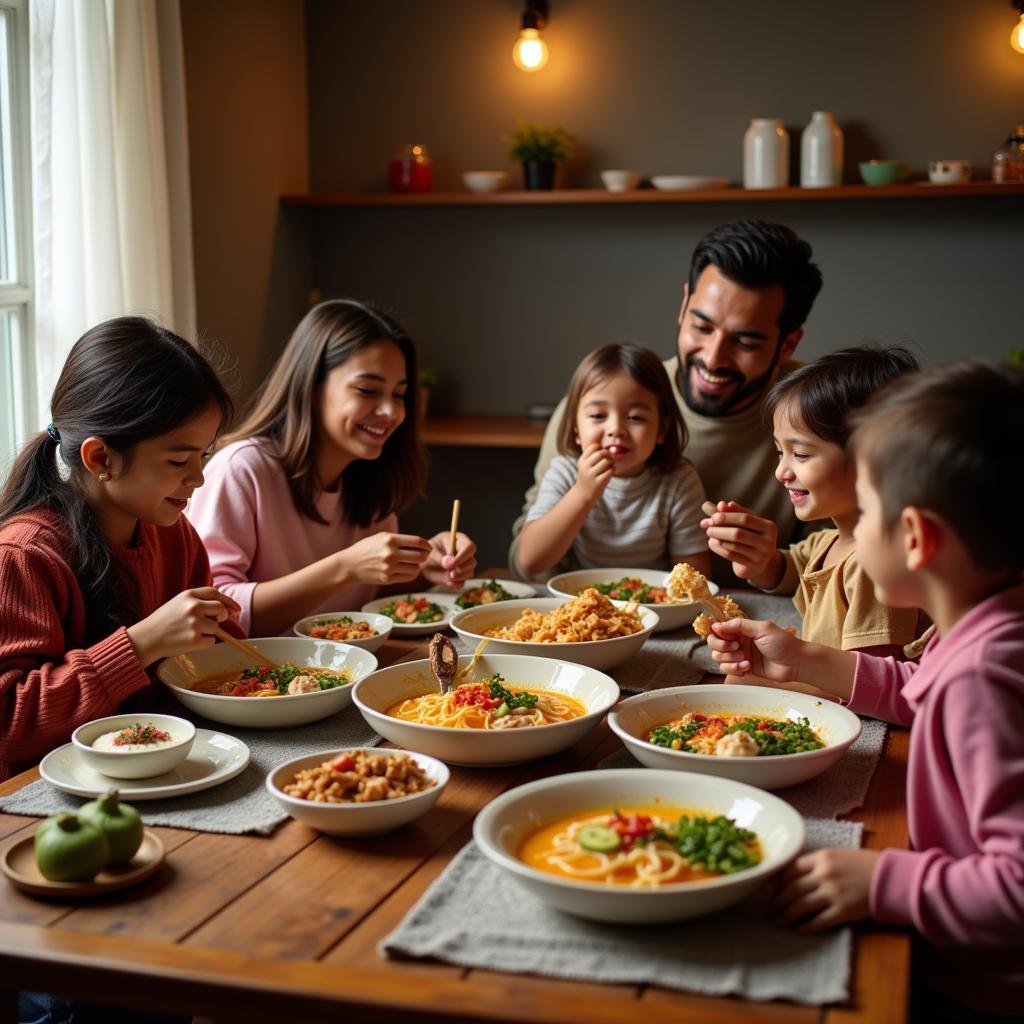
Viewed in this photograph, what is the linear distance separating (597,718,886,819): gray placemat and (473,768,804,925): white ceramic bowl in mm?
155

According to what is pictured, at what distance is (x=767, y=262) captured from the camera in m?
3.07

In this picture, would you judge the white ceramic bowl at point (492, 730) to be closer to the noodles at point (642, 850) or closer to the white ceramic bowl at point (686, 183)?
the noodles at point (642, 850)

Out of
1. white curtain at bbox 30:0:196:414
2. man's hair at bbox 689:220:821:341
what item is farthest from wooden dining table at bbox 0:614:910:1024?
white curtain at bbox 30:0:196:414

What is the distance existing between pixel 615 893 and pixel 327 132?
435 cm

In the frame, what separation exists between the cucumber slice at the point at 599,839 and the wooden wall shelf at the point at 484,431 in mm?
3069

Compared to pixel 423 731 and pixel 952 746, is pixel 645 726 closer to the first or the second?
pixel 423 731

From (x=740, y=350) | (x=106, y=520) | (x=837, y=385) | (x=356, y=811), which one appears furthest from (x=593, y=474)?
(x=356, y=811)

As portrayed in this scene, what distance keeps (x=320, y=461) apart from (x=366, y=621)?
1.94 ft

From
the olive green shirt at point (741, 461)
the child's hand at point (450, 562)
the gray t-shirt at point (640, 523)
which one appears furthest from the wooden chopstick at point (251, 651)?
the olive green shirt at point (741, 461)

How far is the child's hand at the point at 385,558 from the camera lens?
2.33 meters

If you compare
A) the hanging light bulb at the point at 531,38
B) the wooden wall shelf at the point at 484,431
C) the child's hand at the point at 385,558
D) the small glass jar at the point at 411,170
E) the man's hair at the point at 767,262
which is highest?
the hanging light bulb at the point at 531,38

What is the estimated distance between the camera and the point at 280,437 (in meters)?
2.79

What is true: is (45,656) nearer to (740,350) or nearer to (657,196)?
(740,350)

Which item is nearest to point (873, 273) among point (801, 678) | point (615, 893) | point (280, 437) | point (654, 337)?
point (654, 337)
